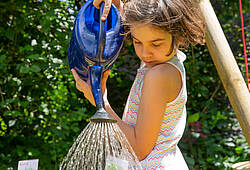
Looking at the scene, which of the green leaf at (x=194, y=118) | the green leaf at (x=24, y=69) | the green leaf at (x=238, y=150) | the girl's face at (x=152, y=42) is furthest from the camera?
the green leaf at (x=238, y=150)

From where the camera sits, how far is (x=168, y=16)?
0.99 metres

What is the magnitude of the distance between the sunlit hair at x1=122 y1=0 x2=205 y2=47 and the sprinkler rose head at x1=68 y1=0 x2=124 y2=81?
0.13 ft

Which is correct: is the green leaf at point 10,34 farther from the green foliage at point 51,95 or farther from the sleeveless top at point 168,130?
the sleeveless top at point 168,130

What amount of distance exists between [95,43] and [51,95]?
1710mm

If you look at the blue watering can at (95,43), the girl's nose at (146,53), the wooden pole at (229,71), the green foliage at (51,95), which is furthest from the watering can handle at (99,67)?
the green foliage at (51,95)

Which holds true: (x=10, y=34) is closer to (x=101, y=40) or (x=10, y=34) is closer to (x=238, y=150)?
(x=101, y=40)

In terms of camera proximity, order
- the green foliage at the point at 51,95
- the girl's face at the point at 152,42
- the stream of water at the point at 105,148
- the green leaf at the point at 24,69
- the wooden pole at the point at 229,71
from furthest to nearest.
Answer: the green foliage at the point at 51,95, the green leaf at the point at 24,69, the wooden pole at the point at 229,71, the girl's face at the point at 152,42, the stream of water at the point at 105,148

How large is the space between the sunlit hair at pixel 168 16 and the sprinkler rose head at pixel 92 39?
0.13 ft

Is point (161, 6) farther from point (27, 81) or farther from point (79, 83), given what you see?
point (27, 81)

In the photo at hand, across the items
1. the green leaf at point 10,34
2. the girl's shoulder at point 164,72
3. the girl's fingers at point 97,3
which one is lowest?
the girl's shoulder at point 164,72

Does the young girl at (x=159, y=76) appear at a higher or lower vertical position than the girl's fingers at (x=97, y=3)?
lower

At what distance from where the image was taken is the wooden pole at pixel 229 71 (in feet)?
→ 5.26

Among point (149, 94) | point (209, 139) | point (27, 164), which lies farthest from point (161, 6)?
point (209, 139)

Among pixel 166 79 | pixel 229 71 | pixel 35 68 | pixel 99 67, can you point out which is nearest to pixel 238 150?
pixel 229 71
